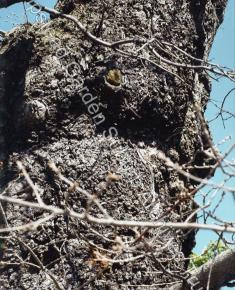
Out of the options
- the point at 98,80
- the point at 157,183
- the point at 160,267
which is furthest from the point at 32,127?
the point at 160,267

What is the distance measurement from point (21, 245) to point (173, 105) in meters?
0.77

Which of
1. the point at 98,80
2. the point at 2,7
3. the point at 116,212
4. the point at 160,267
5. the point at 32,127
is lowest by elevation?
the point at 160,267

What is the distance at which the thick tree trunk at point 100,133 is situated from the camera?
2.10 metres

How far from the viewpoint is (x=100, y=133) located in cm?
229

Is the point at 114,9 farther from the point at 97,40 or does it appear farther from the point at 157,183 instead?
the point at 157,183

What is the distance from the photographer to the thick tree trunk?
2096mm

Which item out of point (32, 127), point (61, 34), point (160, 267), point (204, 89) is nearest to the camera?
point (160, 267)

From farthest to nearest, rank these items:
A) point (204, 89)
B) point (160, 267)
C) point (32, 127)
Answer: point (204, 89)
point (32, 127)
point (160, 267)

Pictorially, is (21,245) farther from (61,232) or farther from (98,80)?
(98,80)

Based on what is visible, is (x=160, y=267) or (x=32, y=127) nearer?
(x=160, y=267)

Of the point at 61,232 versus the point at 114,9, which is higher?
the point at 114,9

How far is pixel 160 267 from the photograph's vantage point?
2047mm

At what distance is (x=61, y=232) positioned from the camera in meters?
2.11

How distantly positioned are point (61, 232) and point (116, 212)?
20 centimetres
